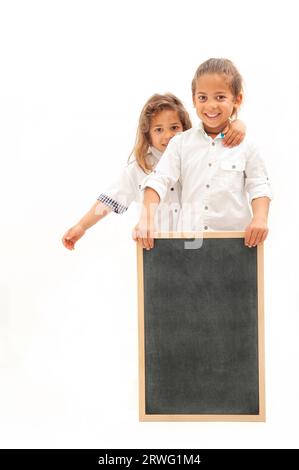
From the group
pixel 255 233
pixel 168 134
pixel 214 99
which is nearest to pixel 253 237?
pixel 255 233

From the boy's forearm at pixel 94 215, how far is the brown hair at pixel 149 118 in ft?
0.75

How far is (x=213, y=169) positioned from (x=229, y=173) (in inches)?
2.3

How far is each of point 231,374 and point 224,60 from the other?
3.61ft

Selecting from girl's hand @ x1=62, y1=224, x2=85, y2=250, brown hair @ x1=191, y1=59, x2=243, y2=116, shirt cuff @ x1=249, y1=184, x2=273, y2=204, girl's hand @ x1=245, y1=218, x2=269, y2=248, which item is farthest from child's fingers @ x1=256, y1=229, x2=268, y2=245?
girl's hand @ x1=62, y1=224, x2=85, y2=250

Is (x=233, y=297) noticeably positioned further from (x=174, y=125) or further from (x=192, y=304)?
(x=174, y=125)

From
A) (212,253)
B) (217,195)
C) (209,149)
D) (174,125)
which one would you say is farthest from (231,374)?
(174,125)

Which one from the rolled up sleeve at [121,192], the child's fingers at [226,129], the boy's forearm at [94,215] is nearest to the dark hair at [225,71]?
the child's fingers at [226,129]

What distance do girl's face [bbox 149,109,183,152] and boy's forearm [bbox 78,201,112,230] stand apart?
33 cm

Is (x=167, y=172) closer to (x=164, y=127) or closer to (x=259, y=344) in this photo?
(x=164, y=127)

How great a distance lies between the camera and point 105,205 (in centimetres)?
255

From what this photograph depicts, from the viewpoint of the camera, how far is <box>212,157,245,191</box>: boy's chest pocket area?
2.24 m

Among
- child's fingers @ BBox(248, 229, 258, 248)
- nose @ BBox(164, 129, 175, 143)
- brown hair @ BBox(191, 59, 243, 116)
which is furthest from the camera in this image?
nose @ BBox(164, 129, 175, 143)

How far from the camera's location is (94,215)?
257 cm

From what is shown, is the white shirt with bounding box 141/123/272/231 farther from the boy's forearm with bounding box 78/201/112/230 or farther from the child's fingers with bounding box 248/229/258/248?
the boy's forearm with bounding box 78/201/112/230
